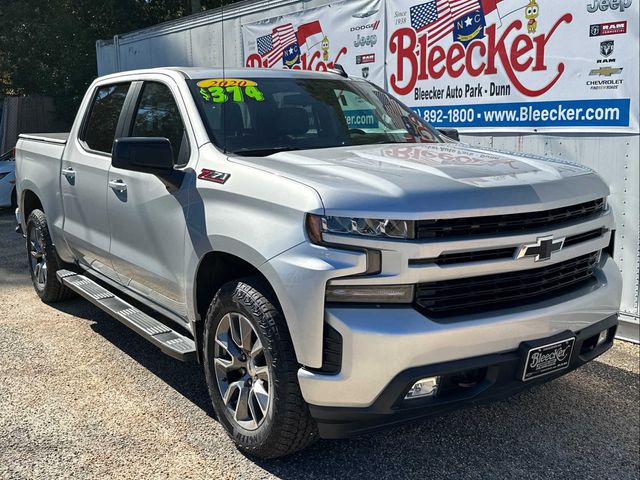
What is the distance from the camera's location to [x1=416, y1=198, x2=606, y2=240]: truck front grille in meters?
2.68

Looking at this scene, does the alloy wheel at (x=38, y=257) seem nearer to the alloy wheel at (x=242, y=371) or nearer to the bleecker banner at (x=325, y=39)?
the alloy wheel at (x=242, y=371)

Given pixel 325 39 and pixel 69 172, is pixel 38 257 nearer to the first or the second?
pixel 69 172

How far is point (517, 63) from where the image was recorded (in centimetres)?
568

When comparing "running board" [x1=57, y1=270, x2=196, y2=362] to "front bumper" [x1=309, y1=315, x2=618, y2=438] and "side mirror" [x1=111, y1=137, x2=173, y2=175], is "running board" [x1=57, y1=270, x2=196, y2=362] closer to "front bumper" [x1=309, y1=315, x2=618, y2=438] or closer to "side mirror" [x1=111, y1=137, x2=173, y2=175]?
"side mirror" [x1=111, y1=137, x2=173, y2=175]

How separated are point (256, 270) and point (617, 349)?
10.6ft

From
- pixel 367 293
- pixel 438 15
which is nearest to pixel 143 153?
pixel 367 293

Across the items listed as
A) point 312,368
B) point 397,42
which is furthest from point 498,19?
point 312,368

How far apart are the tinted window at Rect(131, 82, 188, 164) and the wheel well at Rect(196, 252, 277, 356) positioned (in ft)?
2.12

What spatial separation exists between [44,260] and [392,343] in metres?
4.13

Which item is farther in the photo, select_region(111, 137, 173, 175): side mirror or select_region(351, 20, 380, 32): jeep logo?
select_region(351, 20, 380, 32): jeep logo

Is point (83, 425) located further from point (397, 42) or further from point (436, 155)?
point (397, 42)

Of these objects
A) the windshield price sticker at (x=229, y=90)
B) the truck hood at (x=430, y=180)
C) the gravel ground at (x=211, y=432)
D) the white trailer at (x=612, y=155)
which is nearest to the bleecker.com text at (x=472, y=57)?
the white trailer at (x=612, y=155)

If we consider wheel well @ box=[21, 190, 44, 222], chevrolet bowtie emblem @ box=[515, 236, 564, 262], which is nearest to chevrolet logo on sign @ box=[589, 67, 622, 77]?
chevrolet bowtie emblem @ box=[515, 236, 564, 262]

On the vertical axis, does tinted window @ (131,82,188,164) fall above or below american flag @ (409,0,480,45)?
below
